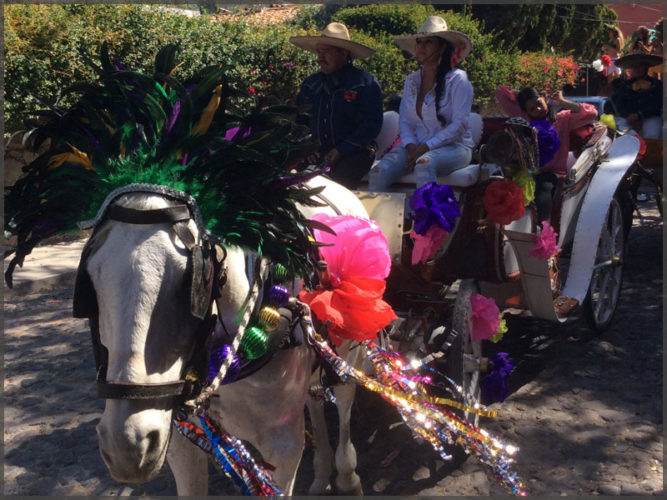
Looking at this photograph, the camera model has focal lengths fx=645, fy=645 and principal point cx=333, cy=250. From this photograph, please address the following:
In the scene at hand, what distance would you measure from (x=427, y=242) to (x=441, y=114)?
1.23 meters

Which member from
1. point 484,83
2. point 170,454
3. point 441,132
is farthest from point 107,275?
point 484,83

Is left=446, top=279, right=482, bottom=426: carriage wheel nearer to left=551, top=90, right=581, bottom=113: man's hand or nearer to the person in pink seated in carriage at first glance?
the person in pink seated in carriage

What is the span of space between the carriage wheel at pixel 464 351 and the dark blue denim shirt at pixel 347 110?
4.10 feet

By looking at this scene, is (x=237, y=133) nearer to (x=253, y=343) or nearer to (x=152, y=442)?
(x=253, y=343)

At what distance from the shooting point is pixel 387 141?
16.4ft

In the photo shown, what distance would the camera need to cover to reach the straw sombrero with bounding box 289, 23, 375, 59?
455 cm

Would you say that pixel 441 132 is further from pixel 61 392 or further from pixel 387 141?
pixel 61 392

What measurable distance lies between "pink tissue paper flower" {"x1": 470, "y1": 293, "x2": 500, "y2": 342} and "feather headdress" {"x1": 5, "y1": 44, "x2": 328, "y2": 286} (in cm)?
205

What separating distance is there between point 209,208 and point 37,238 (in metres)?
0.62

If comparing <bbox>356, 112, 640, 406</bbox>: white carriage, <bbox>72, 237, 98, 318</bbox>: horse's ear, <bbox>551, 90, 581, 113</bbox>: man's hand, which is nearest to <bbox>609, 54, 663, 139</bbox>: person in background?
<bbox>356, 112, 640, 406</bbox>: white carriage

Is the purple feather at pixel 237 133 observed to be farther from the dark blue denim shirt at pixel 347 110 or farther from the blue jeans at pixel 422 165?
the dark blue denim shirt at pixel 347 110

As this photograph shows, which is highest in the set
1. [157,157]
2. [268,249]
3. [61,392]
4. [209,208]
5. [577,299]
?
[157,157]

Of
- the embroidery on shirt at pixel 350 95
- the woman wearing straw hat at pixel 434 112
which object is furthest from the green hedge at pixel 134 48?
the woman wearing straw hat at pixel 434 112

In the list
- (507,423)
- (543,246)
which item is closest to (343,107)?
(543,246)
